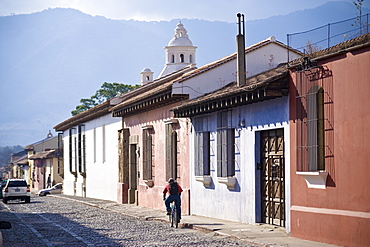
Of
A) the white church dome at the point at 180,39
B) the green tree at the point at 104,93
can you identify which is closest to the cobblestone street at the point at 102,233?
the white church dome at the point at 180,39

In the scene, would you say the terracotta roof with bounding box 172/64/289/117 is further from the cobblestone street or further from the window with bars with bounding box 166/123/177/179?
the cobblestone street

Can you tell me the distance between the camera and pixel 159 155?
95.3 ft

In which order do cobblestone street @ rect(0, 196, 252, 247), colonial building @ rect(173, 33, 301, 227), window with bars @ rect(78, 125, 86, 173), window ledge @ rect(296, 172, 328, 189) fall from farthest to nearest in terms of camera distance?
window with bars @ rect(78, 125, 86, 173) < colonial building @ rect(173, 33, 301, 227) < cobblestone street @ rect(0, 196, 252, 247) < window ledge @ rect(296, 172, 328, 189)

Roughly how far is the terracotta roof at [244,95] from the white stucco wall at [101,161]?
43.3 ft

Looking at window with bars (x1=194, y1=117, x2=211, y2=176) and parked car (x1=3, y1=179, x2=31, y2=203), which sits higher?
window with bars (x1=194, y1=117, x2=211, y2=176)

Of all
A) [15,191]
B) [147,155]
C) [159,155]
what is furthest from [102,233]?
[15,191]

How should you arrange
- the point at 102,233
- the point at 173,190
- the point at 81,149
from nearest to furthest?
1. the point at 102,233
2. the point at 173,190
3. the point at 81,149

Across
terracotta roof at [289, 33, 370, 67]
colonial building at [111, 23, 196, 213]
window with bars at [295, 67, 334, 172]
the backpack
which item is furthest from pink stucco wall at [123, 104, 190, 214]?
terracotta roof at [289, 33, 370, 67]

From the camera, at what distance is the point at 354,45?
14047 millimetres

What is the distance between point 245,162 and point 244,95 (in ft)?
7.26

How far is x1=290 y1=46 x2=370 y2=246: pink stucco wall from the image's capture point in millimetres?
13711

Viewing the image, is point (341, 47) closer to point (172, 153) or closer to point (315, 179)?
point (315, 179)

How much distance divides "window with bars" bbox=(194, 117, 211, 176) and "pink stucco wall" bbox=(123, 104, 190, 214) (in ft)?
3.66

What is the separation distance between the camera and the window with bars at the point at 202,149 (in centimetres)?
2340
